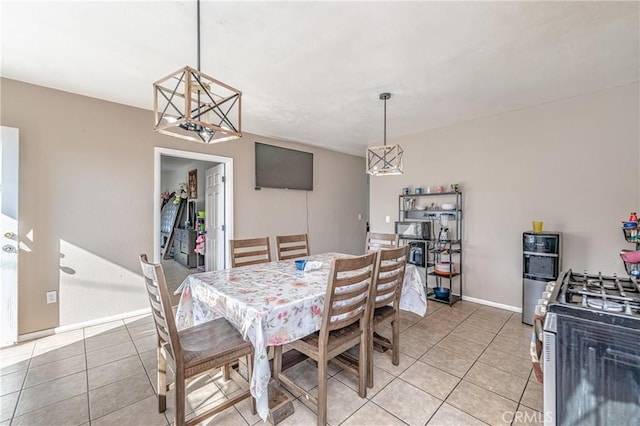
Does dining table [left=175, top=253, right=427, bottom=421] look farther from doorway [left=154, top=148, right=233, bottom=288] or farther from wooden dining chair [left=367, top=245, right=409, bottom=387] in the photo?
doorway [left=154, top=148, right=233, bottom=288]

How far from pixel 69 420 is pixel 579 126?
Result: 5.12 meters

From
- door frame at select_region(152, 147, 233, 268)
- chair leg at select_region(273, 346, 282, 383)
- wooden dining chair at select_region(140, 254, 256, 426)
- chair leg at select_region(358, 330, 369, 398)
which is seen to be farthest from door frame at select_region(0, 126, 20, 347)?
chair leg at select_region(358, 330, 369, 398)

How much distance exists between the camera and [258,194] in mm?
4461

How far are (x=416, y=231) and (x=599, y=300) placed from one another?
9.47 feet

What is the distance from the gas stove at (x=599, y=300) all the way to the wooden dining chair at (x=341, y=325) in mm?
893

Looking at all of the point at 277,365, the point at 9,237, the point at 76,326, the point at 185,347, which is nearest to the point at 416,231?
the point at 277,365

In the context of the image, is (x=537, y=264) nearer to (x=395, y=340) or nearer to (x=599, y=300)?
(x=395, y=340)

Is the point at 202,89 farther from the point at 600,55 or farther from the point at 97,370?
the point at 600,55

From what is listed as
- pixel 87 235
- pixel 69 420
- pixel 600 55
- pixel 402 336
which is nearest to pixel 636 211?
pixel 600 55

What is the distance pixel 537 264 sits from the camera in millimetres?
3033

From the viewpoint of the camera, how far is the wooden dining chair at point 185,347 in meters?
1.36

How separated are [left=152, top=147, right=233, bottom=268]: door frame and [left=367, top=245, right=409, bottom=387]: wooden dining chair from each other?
1.97 metres

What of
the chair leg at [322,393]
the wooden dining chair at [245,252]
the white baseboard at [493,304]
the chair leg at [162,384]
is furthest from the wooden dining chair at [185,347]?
the white baseboard at [493,304]

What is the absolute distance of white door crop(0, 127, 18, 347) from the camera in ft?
8.11
